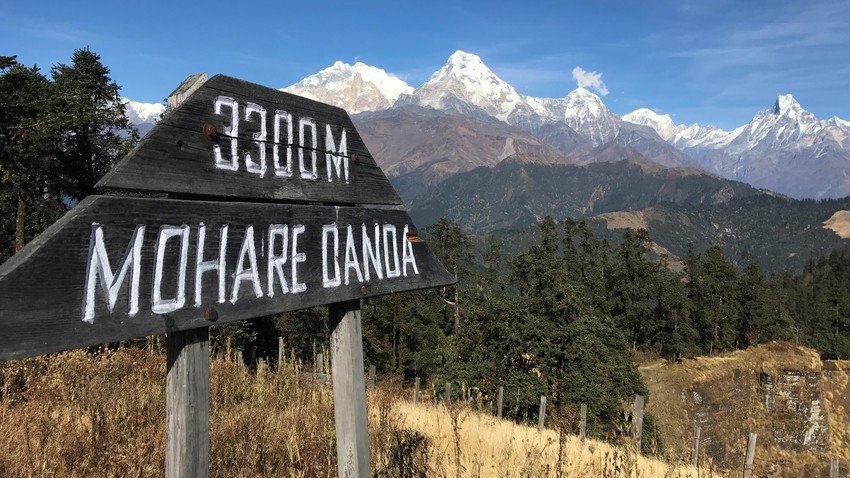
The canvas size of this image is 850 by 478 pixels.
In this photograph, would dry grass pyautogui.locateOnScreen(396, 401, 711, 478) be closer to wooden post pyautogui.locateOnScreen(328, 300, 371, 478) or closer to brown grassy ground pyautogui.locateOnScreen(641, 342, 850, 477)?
wooden post pyautogui.locateOnScreen(328, 300, 371, 478)

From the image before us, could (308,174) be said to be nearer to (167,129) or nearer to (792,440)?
(167,129)

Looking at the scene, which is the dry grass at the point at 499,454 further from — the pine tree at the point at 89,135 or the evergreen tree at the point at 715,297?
the evergreen tree at the point at 715,297

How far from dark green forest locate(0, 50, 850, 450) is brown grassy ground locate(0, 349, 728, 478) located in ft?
5.61

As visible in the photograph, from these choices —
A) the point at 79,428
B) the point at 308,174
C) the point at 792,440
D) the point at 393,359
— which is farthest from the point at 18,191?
the point at 792,440

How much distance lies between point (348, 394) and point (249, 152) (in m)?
1.33

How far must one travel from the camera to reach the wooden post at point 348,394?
94.9 inches

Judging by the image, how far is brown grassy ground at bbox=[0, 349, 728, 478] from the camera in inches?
111

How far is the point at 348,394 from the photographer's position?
2475 mm

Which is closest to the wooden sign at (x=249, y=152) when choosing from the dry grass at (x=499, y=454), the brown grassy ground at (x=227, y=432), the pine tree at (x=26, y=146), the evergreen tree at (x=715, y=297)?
the brown grassy ground at (x=227, y=432)

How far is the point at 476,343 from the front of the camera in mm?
30422

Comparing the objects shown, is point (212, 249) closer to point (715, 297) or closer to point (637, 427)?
point (637, 427)

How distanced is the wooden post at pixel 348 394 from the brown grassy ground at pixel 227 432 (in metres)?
0.60

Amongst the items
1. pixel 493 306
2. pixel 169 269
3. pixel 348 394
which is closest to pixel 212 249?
pixel 169 269

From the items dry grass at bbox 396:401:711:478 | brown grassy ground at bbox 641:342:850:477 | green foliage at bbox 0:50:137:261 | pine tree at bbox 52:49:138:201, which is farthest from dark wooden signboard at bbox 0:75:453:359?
brown grassy ground at bbox 641:342:850:477
